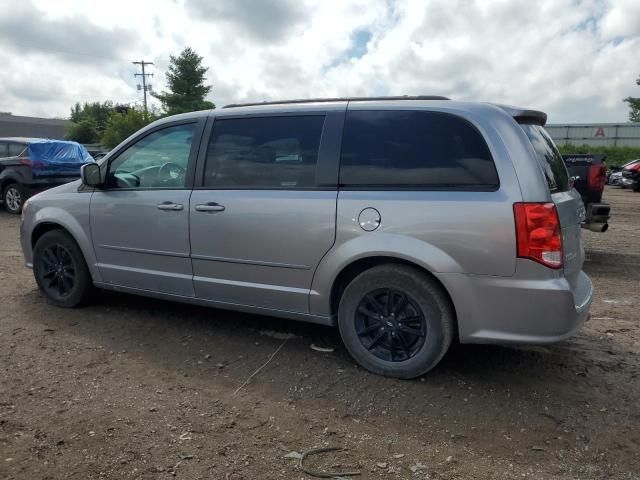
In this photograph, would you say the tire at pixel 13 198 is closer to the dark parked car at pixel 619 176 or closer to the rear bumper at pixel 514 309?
the rear bumper at pixel 514 309

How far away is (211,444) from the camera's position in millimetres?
2799

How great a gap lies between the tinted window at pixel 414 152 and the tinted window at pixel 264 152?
0.28 m

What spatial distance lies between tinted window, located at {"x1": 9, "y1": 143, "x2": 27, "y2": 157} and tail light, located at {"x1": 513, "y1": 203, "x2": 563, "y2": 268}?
12.2m

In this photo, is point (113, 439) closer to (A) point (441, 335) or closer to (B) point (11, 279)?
(A) point (441, 335)

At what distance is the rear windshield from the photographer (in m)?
3.37

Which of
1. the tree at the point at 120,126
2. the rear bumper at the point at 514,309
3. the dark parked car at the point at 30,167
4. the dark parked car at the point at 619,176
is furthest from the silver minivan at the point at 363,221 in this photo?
the tree at the point at 120,126

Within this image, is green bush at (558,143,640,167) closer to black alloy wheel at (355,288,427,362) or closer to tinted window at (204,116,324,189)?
tinted window at (204,116,324,189)

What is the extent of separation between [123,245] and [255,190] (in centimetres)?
139

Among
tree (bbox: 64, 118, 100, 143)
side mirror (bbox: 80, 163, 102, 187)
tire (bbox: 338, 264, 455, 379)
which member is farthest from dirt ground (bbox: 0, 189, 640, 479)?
tree (bbox: 64, 118, 100, 143)

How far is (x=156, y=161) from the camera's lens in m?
4.45

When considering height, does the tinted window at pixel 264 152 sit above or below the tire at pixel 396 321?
above

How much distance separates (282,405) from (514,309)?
4.92ft

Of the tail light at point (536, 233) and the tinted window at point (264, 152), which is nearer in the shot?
the tail light at point (536, 233)

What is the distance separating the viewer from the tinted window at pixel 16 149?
40.1 ft
